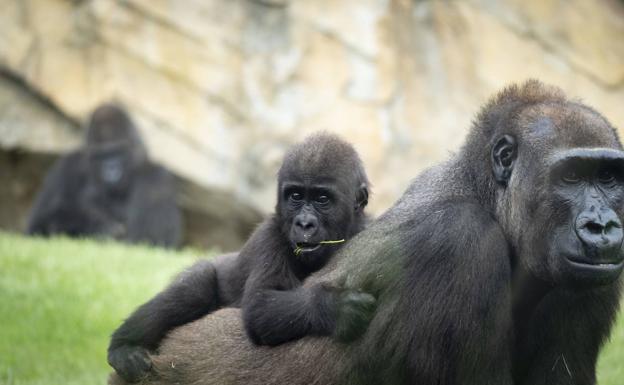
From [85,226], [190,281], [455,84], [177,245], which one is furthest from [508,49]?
[190,281]

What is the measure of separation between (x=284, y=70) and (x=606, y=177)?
11.8 m

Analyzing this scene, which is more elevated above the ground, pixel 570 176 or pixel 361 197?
pixel 570 176

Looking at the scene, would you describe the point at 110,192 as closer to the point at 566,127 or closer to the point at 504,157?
the point at 504,157

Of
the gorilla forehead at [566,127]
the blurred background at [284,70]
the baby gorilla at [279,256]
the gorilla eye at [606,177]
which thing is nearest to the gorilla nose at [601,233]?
the gorilla eye at [606,177]

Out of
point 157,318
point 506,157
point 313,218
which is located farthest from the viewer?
point 157,318

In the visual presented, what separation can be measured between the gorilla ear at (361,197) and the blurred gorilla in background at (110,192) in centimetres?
1074

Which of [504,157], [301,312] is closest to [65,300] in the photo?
[301,312]

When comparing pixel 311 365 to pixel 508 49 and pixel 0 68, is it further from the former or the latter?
pixel 0 68

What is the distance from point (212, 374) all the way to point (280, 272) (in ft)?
2.17

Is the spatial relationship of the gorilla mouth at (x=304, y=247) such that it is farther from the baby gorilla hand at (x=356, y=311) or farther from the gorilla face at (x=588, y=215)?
the gorilla face at (x=588, y=215)

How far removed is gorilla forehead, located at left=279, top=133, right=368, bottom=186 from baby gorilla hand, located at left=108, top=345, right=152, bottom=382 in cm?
131

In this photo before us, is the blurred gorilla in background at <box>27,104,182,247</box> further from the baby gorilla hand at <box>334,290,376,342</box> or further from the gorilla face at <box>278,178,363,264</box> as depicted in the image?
the baby gorilla hand at <box>334,290,376,342</box>

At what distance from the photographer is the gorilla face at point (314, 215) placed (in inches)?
213

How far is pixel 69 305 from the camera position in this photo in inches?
332
